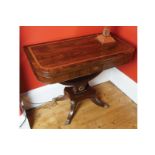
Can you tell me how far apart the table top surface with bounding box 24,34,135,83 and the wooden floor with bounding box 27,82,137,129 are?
1.84 feet

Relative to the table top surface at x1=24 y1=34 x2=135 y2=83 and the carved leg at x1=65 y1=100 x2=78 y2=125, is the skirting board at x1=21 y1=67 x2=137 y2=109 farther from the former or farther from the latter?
the table top surface at x1=24 y1=34 x2=135 y2=83

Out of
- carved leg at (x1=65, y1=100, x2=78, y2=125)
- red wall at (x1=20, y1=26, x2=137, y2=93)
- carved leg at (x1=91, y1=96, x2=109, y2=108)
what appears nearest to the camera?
red wall at (x1=20, y1=26, x2=137, y2=93)

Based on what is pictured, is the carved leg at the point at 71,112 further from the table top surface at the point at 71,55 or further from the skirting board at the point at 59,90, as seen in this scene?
the table top surface at the point at 71,55

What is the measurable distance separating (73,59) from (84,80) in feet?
0.94

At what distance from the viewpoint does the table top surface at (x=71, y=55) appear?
49.3 inches

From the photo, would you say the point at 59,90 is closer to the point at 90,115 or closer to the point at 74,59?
the point at 90,115

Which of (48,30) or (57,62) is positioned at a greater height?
(48,30)

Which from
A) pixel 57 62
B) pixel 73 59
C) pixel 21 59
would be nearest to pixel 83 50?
pixel 73 59

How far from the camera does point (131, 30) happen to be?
5.35 feet

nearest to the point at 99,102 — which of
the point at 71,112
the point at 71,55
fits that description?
the point at 71,112

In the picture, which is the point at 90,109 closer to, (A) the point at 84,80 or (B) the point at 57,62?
(A) the point at 84,80

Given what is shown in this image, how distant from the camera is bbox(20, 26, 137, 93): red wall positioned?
4.65ft

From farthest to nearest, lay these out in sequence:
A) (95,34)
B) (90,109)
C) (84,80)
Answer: (90,109), (95,34), (84,80)

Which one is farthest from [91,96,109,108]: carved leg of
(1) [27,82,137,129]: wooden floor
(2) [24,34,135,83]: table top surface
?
(2) [24,34,135,83]: table top surface
